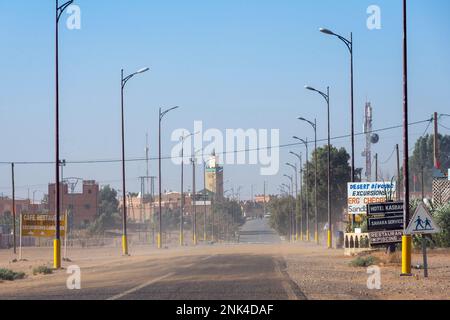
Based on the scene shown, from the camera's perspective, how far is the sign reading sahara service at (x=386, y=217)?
29906 millimetres

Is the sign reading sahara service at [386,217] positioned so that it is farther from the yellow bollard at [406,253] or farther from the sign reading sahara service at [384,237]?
the yellow bollard at [406,253]

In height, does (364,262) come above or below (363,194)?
below

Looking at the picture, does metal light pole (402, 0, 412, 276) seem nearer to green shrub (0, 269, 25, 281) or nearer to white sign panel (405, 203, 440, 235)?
white sign panel (405, 203, 440, 235)

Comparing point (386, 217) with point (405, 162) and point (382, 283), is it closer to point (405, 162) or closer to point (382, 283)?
point (405, 162)

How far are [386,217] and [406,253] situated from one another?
4.41 m

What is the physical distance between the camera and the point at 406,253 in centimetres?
2577

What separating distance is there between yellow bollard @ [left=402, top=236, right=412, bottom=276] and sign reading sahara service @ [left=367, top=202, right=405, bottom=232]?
4.09m

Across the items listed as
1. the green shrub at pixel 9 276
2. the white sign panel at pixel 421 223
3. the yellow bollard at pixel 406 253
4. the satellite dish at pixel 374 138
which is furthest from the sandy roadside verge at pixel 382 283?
the satellite dish at pixel 374 138

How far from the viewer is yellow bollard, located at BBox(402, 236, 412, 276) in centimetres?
2559

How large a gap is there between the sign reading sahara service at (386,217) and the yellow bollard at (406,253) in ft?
13.4

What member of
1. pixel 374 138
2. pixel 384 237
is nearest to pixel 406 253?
pixel 384 237
